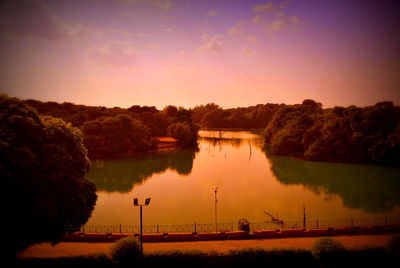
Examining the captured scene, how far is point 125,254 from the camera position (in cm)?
1425

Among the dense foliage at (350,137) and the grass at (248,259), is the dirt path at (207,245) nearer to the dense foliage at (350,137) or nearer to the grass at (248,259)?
the grass at (248,259)

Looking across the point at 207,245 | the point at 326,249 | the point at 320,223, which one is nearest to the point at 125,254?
the point at 207,245

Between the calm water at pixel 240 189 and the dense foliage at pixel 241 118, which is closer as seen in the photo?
the calm water at pixel 240 189

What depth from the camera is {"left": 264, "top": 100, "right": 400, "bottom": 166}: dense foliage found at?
4772 centimetres

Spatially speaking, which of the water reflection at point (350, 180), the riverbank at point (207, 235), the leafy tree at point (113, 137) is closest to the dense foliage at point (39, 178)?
the riverbank at point (207, 235)

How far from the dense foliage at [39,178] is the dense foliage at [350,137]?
145ft

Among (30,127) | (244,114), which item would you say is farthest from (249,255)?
(244,114)

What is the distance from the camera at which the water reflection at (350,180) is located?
100 feet

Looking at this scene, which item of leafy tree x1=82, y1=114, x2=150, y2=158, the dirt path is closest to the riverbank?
the dirt path

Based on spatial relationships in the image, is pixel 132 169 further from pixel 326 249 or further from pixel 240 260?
pixel 326 249

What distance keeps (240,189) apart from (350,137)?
2749 centimetres

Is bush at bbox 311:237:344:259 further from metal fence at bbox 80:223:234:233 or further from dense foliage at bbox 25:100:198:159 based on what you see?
dense foliage at bbox 25:100:198:159

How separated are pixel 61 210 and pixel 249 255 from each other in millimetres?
10962

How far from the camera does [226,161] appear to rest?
5538 centimetres
